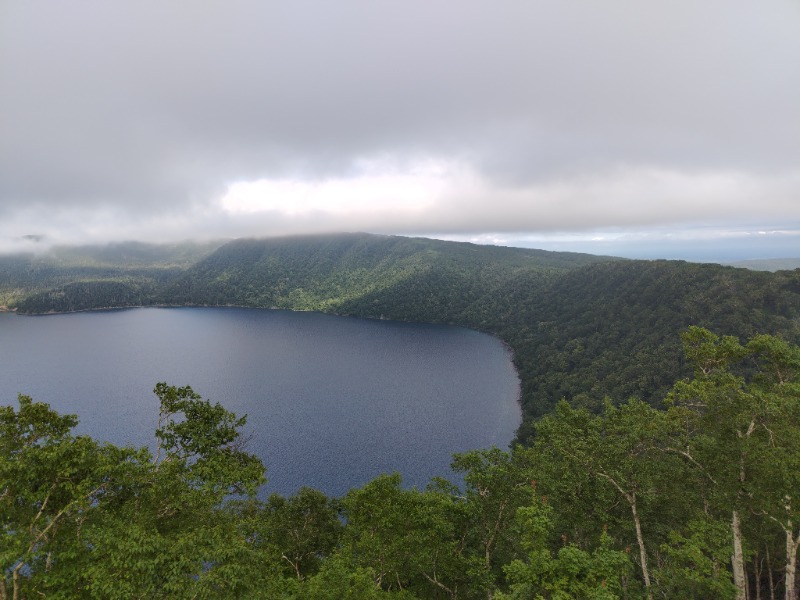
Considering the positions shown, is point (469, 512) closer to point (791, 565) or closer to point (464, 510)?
point (464, 510)

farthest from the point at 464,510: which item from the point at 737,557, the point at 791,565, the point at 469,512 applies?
the point at 791,565

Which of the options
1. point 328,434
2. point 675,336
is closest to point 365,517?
point 328,434

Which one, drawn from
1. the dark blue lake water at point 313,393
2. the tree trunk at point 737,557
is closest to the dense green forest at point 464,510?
the tree trunk at point 737,557

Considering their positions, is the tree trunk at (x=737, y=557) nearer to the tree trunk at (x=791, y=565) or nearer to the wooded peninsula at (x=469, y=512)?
the wooded peninsula at (x=469, y=512)

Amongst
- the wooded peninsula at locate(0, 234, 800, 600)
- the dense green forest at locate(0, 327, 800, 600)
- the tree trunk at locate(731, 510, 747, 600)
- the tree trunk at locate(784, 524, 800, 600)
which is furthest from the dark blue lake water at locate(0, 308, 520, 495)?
the tree trunk at locate(784, 524, 800, 600)

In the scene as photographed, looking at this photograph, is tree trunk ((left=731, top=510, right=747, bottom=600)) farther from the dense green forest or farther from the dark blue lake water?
the dark blue lake water
